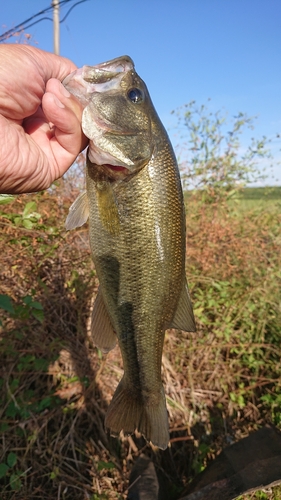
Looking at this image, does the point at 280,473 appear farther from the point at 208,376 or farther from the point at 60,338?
the point at 60,338

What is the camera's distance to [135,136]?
175 centimetres

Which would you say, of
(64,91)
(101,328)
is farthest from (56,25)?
(101,328)

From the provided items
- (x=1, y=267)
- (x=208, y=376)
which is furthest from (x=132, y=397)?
(x=208, y=376)

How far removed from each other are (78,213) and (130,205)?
0.88 ft

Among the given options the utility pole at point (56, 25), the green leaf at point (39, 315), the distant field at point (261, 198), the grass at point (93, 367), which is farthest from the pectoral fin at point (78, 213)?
the utility pole at point (56, 25)

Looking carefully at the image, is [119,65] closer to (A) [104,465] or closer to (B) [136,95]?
(B) [136,95]

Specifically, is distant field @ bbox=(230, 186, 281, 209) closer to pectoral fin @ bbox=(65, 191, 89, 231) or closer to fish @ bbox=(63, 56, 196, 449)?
fish @ bbox=(63, 56, 196, 449)

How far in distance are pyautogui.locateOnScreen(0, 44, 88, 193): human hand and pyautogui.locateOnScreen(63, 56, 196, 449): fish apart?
11 centimetres

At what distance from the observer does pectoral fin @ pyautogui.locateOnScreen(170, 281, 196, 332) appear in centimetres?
191

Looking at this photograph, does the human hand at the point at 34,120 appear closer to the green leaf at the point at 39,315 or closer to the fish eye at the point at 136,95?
A: the fish eye at the point at 136,95

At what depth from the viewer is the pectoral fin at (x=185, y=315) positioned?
191 centimetres

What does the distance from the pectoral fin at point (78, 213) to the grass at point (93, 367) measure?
107cm

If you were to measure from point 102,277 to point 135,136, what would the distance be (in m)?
0.69

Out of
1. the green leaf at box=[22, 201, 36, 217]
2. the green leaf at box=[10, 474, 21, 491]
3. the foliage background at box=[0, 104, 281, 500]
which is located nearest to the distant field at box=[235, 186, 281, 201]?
the foliage background at box=[0, 104, 281, 500]
